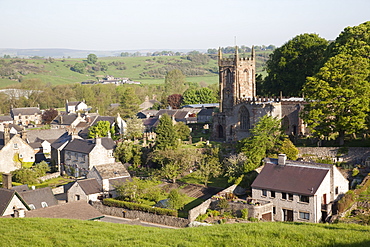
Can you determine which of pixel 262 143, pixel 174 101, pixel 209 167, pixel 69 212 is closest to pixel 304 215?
pixel 262 143

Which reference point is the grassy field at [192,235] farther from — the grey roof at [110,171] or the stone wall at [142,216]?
the grey roof at [110,171]

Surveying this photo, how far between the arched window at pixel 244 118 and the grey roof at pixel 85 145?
17.1 meters

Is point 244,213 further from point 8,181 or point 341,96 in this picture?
point 8,181

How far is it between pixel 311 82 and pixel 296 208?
15323 mm

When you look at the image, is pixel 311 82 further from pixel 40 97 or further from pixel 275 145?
pixel 40 97

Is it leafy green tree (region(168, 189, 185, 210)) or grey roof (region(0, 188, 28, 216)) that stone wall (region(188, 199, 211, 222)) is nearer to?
leafy green tree (region(168, 189, 185, 210))

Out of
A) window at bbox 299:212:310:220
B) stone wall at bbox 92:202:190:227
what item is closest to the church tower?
stone wall at bbox 92:202:190:227

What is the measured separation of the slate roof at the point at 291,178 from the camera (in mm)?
36656

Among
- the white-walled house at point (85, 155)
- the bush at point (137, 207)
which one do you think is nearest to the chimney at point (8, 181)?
the bush at point (137, 207)

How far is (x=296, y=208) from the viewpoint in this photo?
3681 cm

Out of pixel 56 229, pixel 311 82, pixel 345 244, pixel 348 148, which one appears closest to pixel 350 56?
pixel 311 82

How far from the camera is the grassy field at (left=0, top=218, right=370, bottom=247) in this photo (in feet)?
71.8

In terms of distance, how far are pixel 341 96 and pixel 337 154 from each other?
227 inches

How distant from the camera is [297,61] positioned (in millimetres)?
64625
